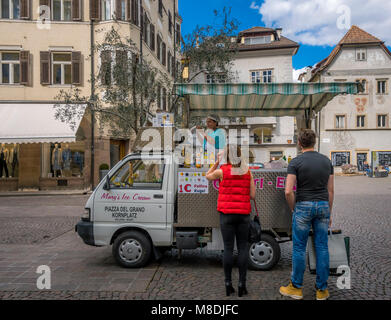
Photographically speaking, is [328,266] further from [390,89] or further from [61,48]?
[390,89]

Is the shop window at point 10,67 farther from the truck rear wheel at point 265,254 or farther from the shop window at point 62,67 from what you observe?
the truck rear wheel at point 265,254

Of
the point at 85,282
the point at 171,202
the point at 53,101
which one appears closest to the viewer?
the point at 85,282

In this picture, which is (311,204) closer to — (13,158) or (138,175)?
(138,175)

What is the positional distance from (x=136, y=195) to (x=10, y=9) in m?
19.0

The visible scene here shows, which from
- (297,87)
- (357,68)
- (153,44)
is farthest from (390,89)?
(297,87)

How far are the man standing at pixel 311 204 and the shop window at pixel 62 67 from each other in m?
18.0

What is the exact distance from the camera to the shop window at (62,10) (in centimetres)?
1953

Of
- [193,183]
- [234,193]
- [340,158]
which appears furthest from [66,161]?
[340,158]

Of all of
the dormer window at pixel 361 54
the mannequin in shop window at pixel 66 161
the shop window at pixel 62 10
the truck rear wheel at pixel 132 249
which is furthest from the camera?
the dormer window at pixel 361 54

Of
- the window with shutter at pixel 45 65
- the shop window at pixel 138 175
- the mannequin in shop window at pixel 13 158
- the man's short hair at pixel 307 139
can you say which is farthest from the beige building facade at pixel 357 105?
the man's short hair at pixel 307 139

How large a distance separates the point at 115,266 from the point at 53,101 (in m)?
15.6

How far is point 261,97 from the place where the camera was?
7.46 meters

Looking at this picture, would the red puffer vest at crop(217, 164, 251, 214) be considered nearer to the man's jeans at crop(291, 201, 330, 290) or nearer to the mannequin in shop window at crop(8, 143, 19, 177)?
the man's jeans at crop(291, 201, 330, 290)

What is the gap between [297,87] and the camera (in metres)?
6.13
